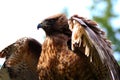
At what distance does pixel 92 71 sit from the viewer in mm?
9820

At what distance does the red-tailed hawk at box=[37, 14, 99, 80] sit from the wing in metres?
0.24

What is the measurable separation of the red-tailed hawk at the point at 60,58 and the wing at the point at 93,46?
9.3 inches

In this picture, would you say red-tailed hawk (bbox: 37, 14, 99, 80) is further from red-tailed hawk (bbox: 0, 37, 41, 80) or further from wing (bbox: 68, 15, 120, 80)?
red-tailed hawk (bbox: 0, 37, 41, 80)

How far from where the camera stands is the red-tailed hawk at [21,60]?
35.8 ft

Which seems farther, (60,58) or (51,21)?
(51,21)

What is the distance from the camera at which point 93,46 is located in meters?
9.29

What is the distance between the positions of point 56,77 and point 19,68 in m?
1.14

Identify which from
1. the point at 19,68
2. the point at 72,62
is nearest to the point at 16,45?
the point at 19,68

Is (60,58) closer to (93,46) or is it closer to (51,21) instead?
(51,21)

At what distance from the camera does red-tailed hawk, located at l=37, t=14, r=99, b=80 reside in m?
10.0

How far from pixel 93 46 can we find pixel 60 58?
0.98m

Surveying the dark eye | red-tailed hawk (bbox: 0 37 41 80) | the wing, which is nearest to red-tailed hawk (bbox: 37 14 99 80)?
the dark eye

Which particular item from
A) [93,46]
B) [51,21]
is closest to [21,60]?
[51,21]

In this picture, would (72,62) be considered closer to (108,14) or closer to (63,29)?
(63,29)
